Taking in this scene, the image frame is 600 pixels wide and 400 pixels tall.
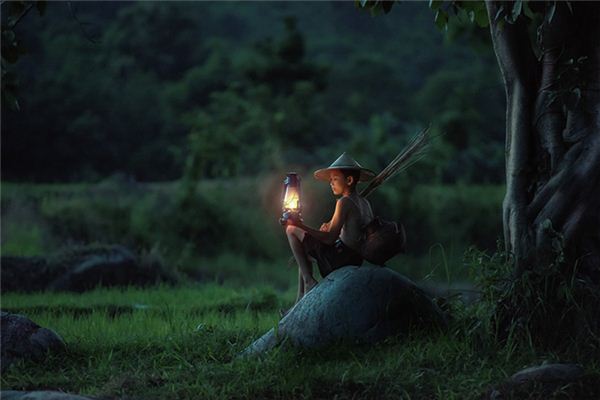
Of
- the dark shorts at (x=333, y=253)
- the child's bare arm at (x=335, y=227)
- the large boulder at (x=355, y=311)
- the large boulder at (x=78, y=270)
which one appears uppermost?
the child's bare arm at (x=335, y=227)

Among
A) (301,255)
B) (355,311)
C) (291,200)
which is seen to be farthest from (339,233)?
(355,311)

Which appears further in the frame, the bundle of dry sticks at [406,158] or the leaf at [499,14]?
the bundle of dry sticks at [406,158]

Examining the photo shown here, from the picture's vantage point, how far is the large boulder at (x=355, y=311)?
260 inches

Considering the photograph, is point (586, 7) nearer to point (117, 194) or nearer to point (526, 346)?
point (526, 346)

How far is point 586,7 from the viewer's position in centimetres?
692

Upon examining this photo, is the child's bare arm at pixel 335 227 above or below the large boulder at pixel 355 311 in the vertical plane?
above

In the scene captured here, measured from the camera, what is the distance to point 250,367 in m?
6.23

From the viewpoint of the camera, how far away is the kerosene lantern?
6973 mm

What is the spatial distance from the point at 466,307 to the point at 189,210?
411 inches

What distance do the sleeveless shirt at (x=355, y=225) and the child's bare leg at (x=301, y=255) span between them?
12.6 inches

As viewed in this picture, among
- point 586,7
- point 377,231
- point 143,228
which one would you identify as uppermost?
point 586,7

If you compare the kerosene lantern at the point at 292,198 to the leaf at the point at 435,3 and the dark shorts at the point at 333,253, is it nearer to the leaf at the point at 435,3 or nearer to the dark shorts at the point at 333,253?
the dark shorts at the point at 333,253

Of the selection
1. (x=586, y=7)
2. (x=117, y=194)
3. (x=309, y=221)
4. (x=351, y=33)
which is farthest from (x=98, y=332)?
(x=351, y=33)

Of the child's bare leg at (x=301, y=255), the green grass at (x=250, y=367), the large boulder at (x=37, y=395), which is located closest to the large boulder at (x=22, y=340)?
the green grass at (x=250, y=367)
